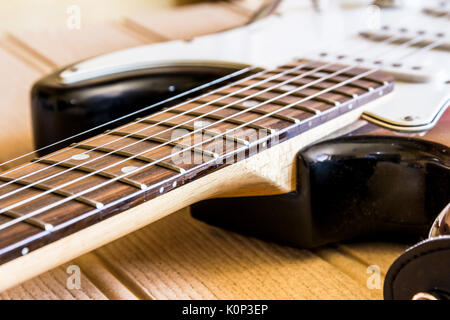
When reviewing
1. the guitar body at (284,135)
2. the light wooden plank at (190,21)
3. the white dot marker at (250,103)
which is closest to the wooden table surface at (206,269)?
the guitar body at (284,135)

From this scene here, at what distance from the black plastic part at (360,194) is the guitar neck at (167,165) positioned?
0.02 meters

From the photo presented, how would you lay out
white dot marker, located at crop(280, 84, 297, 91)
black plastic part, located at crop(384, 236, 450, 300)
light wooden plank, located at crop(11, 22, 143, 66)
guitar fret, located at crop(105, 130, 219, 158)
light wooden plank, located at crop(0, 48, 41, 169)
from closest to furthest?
black plastic part, located at crop(384, 236, 450, 300) < guitar fret, located at crop(105, 130, 219, 158) < white dot marker, located at crop(280, 84, 297, 91) < light wooden plank, located at crop(0, 48, 41, 169) < light wooden plank, located at crop(11, 22, 143, 66)

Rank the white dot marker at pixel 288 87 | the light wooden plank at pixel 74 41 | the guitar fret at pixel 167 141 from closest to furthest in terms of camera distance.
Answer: the guitar fret at pixel 167 141
the white dot marker at pixel 288 87
the light wooden plank at pixel 74 41

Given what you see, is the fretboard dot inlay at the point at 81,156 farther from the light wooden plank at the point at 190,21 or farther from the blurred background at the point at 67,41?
the light wooden plank at the point at 190,21

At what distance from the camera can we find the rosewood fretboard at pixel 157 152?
396mm

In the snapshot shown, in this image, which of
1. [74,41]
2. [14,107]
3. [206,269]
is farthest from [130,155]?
[74,41]

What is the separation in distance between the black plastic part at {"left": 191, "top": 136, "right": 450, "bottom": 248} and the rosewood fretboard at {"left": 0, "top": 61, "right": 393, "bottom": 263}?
4 cm

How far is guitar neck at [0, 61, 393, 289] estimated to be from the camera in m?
0.39

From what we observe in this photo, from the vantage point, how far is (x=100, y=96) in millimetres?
646

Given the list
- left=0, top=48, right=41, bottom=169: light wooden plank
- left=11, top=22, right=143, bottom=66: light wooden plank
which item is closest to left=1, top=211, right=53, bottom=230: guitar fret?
left=0, top=48, right=41, bottom=169: light wooden plank

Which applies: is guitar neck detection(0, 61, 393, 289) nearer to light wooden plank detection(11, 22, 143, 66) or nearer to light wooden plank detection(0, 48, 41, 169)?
light wooden plank detection(0, 48, 41, 169)

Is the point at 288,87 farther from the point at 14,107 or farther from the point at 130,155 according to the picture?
the point at 14,107

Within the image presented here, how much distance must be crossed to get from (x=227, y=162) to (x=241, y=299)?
0.36 ft

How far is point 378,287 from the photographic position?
Result: 50cm
